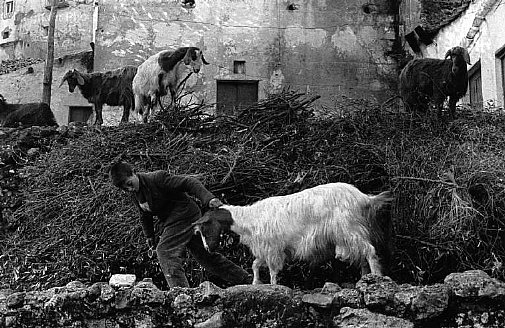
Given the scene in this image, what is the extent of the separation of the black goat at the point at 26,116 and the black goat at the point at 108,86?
48.9 inches

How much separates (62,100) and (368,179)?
12.8m

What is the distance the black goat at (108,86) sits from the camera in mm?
13719

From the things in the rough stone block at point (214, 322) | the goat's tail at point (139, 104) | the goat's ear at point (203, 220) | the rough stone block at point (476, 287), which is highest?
the goat's tail at point (139, 104)

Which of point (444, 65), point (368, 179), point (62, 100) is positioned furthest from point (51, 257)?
point (62, 100)

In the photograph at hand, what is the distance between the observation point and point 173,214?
7.29 metres

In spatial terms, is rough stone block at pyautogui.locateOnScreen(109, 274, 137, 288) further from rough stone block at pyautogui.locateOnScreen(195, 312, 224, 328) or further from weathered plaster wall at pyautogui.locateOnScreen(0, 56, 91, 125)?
weathered plaster wall at pyautogui.locateOnScreen(0, 56, 91, 125)

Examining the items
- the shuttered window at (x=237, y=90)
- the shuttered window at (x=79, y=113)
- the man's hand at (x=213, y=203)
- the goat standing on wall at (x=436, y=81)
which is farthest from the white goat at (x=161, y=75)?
the shuttered window at (x=79, y=113)

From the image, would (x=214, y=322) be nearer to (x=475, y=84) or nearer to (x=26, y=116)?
(x=475, y=84)

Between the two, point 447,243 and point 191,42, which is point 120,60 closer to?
point 191,42

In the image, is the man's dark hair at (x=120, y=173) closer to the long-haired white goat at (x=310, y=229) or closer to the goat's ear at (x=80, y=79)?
the long-haired white goat at (x=310, y=229)

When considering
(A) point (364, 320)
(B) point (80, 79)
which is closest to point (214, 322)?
(A) point (364, 320)

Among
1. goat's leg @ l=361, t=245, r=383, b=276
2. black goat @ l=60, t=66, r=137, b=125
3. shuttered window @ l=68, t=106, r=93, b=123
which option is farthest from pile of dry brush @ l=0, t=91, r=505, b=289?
shuttered window @ l=68, t=106, r=93, b=123

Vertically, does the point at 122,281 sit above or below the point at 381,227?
below

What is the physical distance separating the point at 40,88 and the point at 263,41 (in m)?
7.15
